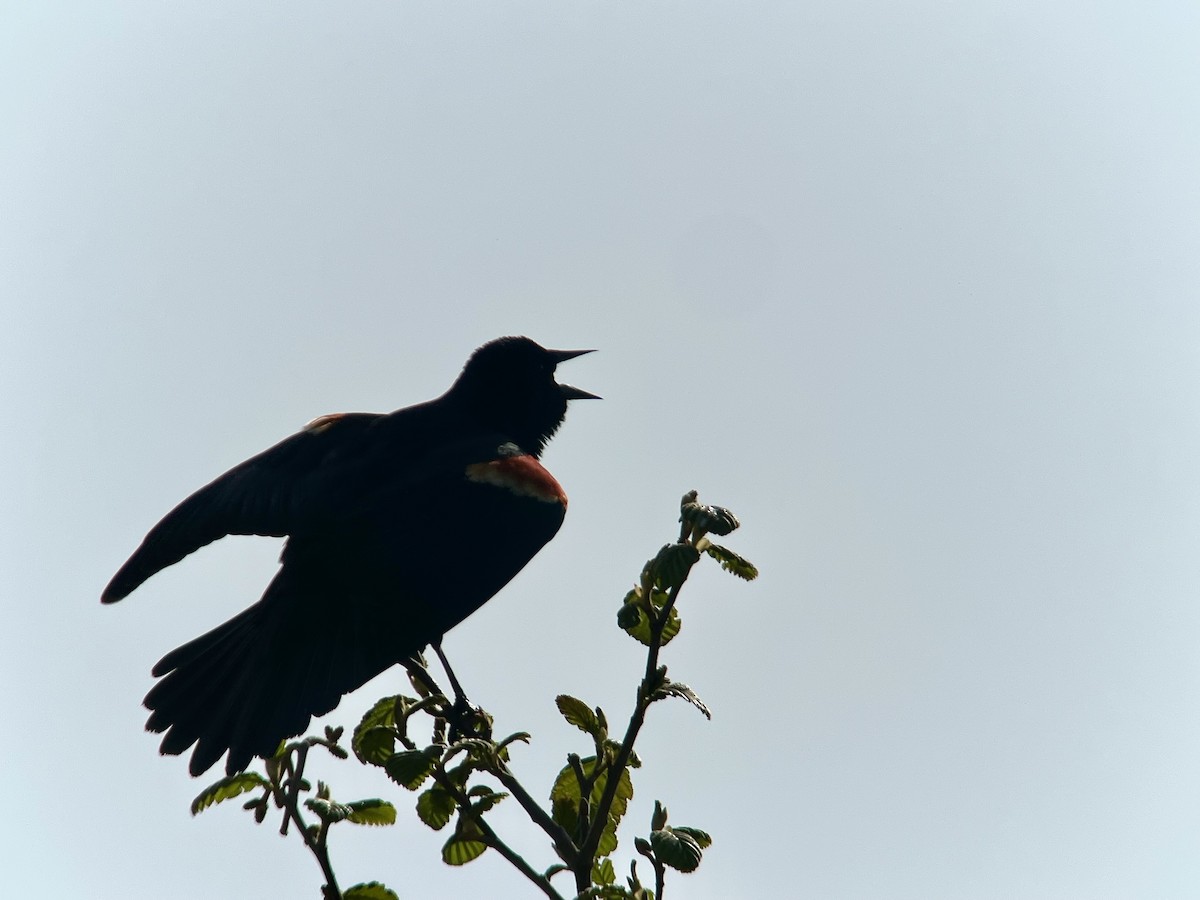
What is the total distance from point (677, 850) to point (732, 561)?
566 mm

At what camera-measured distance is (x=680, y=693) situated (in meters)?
2.17

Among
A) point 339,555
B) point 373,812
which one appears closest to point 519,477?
point 339,555

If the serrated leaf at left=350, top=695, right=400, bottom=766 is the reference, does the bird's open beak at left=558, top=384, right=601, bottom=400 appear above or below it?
above

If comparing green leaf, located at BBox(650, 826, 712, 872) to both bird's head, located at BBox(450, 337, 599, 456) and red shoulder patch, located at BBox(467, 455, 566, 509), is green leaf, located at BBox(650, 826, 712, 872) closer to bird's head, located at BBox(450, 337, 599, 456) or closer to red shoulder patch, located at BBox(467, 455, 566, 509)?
red shoulder patch, located at BBox(467, 455, 566, 509)

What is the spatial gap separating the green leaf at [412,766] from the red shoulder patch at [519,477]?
1.90 m

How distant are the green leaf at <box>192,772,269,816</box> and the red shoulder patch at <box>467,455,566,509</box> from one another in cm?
178

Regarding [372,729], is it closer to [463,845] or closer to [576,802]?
[463,845]

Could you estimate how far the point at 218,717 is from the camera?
3.32m

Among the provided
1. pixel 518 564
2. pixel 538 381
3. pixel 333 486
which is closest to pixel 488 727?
pixel 518 564

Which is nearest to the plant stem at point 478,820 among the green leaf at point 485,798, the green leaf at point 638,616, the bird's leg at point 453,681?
the green leaf at point 485,798

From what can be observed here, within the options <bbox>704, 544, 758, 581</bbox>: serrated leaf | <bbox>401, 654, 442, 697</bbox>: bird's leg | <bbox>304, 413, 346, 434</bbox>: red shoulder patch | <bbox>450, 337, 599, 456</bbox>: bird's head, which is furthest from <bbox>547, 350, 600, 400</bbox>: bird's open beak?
<bbox>704, 544, 758, 581</bbox>: serrated leaf

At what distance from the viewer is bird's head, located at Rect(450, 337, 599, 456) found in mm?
5102

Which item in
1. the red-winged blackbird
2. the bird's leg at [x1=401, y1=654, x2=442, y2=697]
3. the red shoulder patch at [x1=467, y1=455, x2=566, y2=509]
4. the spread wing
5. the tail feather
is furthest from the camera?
the red shoulder patch at [x1=467, y1=455, x2=566, y2=509]

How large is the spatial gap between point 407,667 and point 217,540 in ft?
3.08
